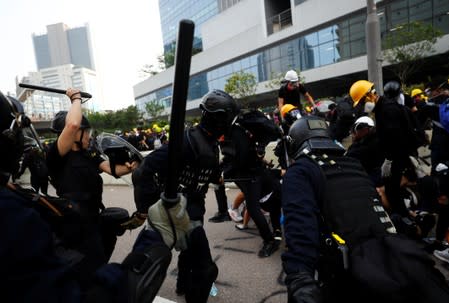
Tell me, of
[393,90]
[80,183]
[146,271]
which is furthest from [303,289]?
[393,90]

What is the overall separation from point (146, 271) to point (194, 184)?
1526 mm

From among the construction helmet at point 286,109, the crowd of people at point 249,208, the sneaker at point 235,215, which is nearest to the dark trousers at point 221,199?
the sneaker at point 235,215

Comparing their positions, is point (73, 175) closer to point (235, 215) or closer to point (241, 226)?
point (241, 226)

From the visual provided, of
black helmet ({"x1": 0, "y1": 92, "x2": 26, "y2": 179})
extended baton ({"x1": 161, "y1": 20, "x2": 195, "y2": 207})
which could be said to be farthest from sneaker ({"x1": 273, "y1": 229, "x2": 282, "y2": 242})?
black helmet ({"x1": 0, "y1": 92, "x2": 26, "y2": 179})

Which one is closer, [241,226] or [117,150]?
[117,150]

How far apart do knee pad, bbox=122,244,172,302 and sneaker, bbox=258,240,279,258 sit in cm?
273

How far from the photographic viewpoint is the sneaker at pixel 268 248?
12.2 feet

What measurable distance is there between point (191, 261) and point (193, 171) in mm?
735

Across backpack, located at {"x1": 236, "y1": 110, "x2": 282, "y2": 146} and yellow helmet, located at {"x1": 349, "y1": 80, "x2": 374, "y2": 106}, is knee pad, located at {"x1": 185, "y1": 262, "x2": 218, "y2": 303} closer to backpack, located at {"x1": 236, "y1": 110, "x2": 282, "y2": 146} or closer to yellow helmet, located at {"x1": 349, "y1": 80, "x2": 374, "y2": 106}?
backpack, located at {"x1": 236, "y1": 110, "x2": 282, "y2": 146}

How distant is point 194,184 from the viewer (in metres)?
2.60

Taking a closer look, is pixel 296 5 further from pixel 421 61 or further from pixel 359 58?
pixel 421 61

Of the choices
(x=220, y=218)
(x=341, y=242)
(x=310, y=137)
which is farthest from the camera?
(x=220, y=218)

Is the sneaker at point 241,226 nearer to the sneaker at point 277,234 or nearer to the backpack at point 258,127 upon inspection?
the sneaker at point 277,234

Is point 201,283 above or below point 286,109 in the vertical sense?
below
